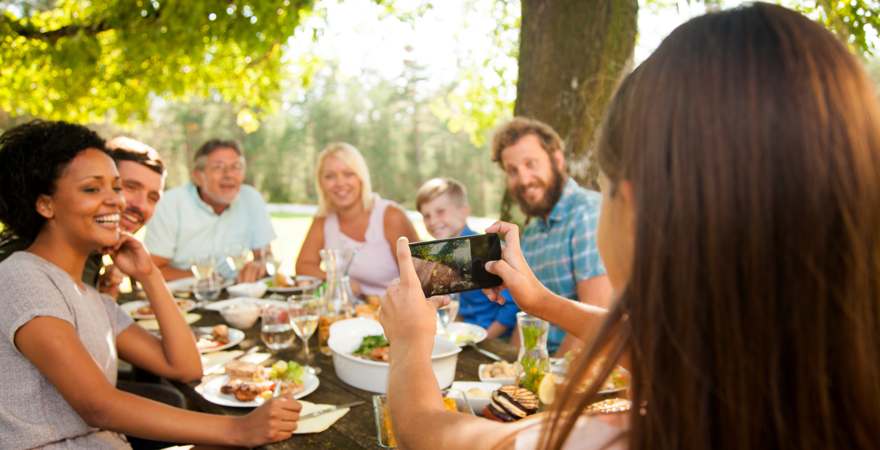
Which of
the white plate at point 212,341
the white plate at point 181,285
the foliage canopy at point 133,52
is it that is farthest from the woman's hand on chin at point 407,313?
the foliage canopy at point 133,52

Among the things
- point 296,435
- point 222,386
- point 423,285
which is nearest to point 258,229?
point 222,386

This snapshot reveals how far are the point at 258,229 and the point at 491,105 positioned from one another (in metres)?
3.91

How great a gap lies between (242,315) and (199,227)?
214cm

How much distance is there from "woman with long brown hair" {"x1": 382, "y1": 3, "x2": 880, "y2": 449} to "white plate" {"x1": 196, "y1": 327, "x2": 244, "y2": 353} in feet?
6.74

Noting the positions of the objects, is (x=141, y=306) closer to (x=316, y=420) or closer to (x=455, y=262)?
(x=316, y=420)

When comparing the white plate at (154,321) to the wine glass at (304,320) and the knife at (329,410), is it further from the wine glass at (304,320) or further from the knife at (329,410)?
the knife at (329,410)

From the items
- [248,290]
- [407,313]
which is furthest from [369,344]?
[248,290]

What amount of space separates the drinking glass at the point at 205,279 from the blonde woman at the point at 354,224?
3.30ft

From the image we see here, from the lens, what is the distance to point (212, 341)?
2.70 m

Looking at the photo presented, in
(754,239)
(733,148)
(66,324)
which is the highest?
(733,148)

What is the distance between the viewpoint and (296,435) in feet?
5.97

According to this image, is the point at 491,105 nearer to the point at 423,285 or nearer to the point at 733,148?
the point at 423,285

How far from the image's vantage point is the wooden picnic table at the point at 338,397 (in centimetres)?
A: 177

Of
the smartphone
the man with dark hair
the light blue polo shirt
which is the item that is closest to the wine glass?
the smartphone
